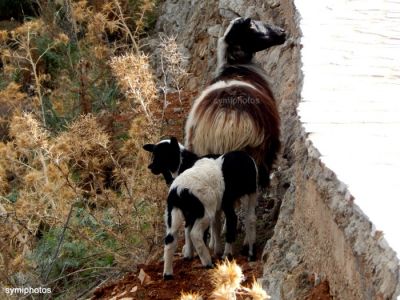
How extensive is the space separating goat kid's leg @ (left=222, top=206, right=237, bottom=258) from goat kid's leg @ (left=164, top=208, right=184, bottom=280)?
1.52ft

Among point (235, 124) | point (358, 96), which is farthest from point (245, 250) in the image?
point (358, 96)

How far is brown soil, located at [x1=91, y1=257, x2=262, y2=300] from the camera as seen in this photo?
5719 millimetres

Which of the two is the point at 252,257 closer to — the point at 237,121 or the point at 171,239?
the point at 171,239

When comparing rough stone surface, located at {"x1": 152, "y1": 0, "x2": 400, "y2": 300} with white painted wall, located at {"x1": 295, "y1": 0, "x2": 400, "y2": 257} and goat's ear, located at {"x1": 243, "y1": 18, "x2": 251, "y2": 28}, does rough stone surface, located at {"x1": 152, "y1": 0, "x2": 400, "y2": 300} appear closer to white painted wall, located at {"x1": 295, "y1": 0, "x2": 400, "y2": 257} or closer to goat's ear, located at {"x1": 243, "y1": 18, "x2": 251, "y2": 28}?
white painted wall, located at {"x1": 295, "y1": 0, "x2": 400, "y2": 257}

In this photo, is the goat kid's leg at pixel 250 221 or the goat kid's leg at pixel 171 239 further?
the goat kid's leg at pixel 250 221

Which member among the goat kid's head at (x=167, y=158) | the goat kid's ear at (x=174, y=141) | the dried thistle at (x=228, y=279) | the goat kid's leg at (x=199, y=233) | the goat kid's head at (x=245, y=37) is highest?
the dried thistle at (x=228, y=279)

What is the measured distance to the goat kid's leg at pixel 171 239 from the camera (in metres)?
5.89

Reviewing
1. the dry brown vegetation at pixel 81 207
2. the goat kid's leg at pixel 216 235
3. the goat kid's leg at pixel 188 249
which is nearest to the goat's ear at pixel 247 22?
the dry brown vegetation at pixel 81 207

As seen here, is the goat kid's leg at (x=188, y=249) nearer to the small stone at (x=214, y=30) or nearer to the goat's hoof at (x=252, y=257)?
the goat's hoof at (x=252, y=257)

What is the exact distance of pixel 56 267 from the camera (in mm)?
7898

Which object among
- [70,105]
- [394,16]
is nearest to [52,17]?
[70,105]

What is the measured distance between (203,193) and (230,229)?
57 centimetres

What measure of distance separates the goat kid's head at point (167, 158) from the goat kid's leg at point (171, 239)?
0.68 m

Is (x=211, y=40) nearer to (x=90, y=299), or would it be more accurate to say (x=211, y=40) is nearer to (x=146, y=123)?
(x=146, y=123)
